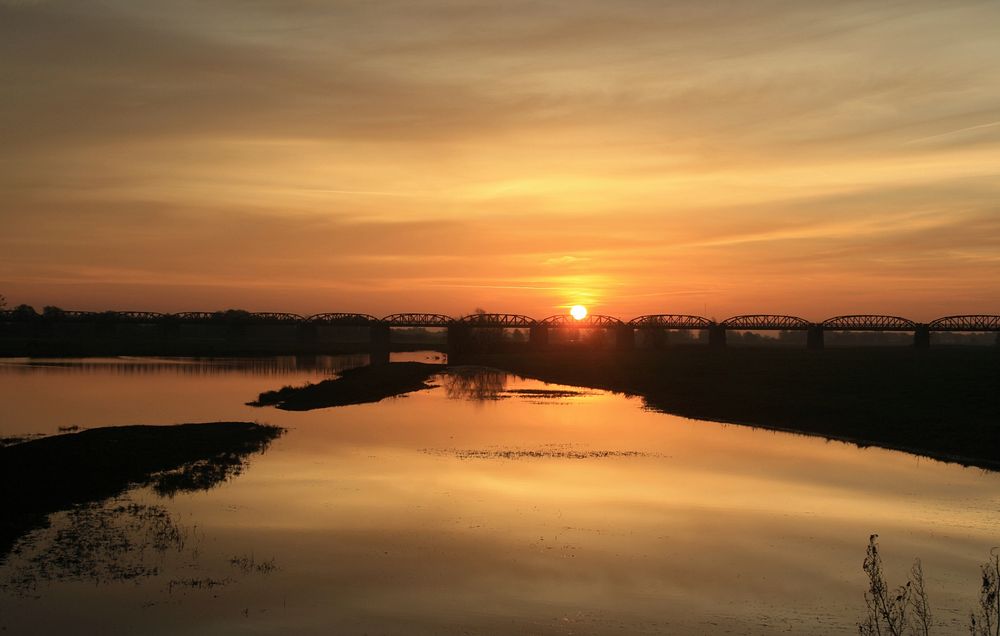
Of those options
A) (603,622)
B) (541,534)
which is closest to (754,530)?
(541,534)

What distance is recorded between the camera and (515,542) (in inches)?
899

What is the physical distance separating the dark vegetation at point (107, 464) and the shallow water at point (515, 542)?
1.19 meters

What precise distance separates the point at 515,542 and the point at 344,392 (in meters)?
54.2

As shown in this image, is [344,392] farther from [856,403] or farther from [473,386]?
[856,403]

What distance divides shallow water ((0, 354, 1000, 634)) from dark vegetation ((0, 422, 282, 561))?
1.19 m

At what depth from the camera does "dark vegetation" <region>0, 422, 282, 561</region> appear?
26.0m

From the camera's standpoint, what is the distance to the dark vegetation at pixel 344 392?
6494 centimetres

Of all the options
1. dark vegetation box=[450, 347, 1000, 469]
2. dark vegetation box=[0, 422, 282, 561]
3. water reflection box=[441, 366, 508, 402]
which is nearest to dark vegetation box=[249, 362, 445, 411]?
water reflection box=[441, 366, 508, 402]

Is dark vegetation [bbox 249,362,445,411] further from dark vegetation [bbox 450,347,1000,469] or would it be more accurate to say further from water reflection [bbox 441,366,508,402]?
dark vegetation [bbox 450,347,1000,469]

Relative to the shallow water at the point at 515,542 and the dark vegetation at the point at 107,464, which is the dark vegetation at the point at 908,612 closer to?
the shallow water at the point at 515,542

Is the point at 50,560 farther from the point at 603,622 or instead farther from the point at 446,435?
the point at 446,435

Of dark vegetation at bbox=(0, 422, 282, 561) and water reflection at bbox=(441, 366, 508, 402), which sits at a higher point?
water reflection at bbox=(441, 366, 508, 402)

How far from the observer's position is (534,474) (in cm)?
3369

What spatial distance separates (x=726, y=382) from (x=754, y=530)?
57.2 meters
